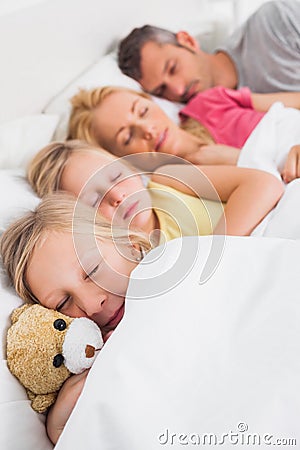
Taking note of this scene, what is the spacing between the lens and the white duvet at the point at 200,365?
701 millimetres

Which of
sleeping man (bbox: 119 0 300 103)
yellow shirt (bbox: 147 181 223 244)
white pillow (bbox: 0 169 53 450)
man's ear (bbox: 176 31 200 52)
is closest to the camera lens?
white pillow (bbox: 0 169 53 450)

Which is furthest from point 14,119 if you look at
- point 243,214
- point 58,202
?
point 243,214

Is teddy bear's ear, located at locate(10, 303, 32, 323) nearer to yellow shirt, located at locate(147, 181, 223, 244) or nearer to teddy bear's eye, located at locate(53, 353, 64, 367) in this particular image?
teddy bear's eye, located at locate(53, 353, 64, 367)

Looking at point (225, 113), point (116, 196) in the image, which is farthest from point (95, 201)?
point (225, 113)

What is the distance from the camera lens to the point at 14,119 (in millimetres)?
1548

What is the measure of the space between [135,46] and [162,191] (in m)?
0.74

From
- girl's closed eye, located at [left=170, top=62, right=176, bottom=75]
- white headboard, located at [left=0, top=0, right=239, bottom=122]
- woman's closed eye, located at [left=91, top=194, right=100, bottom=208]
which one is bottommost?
girl's closed eye, located at [left=170, top=62, right=176, bottom=75]

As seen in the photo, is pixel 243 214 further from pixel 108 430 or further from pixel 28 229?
pixel 108 430

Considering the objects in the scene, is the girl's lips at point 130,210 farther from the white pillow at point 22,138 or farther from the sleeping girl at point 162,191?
the white pillow at point 22,138

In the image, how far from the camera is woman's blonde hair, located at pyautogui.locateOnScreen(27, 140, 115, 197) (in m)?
Result: 1.25

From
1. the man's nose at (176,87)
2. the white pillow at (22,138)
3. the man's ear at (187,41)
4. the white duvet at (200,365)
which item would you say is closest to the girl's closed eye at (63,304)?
the white duvet at (200,365)

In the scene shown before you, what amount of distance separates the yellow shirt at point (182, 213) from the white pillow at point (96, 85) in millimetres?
452

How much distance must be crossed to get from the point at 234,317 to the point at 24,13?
3.57 ft

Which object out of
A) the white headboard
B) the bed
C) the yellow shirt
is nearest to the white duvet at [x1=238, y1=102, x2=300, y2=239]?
the bed
